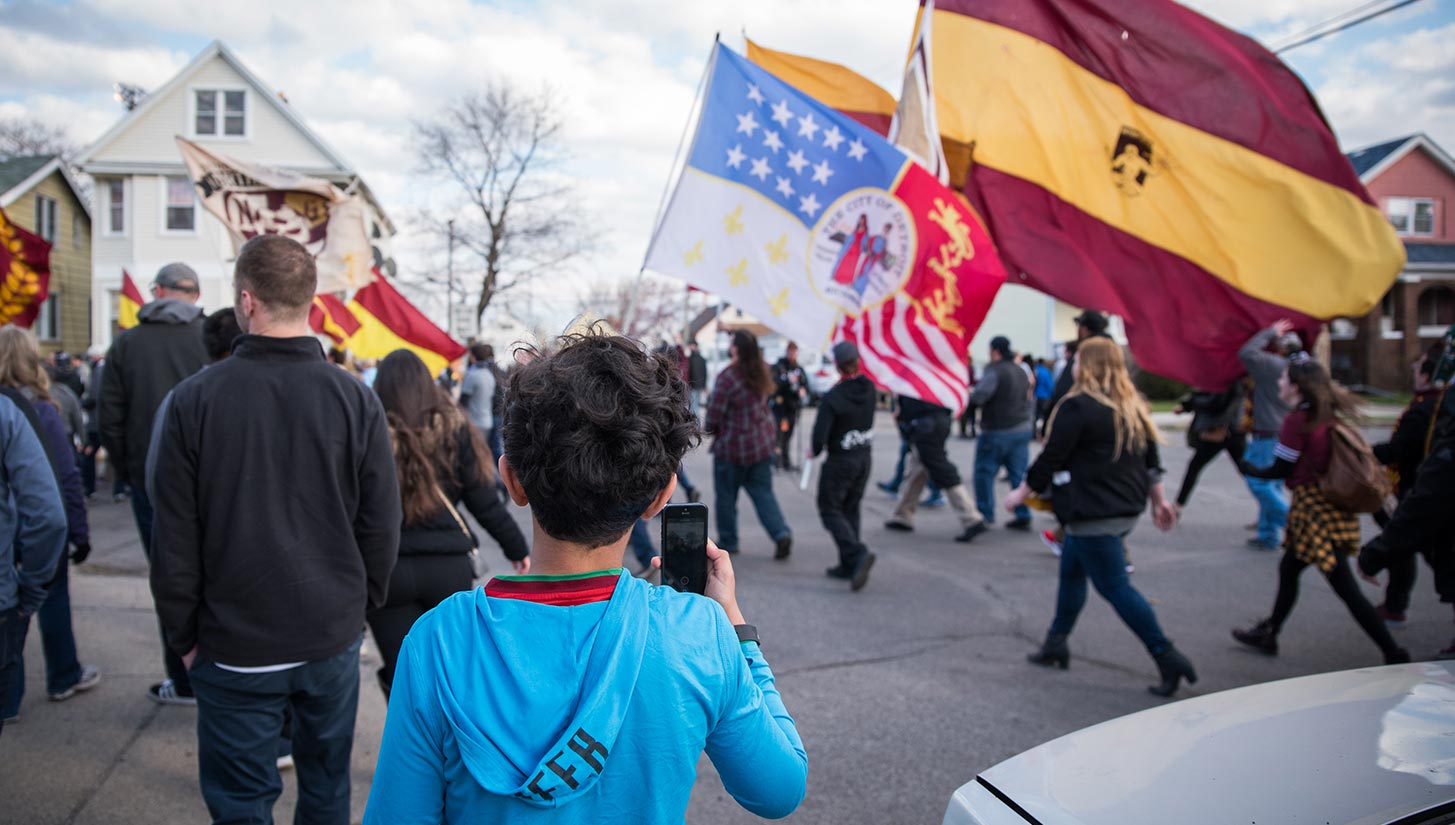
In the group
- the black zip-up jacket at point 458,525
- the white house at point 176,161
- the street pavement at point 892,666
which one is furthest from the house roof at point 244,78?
the black zip-up jacket at point 458,525

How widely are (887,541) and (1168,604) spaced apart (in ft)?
9.05

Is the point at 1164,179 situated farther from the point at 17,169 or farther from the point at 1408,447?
the point at 17,169

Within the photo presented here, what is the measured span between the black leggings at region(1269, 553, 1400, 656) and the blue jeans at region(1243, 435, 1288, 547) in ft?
9.58

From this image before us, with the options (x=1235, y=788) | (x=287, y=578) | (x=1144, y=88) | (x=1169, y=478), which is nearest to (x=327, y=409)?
(x=287, y=578)

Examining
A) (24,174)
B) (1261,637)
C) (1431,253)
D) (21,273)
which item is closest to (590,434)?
(1261,637)

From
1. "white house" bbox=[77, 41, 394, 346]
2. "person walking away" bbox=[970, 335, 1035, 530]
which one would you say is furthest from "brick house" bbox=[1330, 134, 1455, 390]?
"white house" bbox=[77, 41, 394, 346]

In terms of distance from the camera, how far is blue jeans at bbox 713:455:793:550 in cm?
774

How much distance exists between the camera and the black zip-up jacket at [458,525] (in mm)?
3461

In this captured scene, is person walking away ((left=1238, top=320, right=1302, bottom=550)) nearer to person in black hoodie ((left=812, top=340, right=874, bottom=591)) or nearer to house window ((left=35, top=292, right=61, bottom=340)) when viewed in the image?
person in black hoodie ((left=812, top=340, right=874, bottom=591))

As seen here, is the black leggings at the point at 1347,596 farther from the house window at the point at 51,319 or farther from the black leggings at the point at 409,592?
the house window at the point at 51,319

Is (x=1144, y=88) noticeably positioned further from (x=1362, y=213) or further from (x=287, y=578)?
(x=287, y=578)

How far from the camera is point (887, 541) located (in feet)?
28.5

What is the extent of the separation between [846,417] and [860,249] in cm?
198

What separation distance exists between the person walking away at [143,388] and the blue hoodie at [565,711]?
12.3 feet
